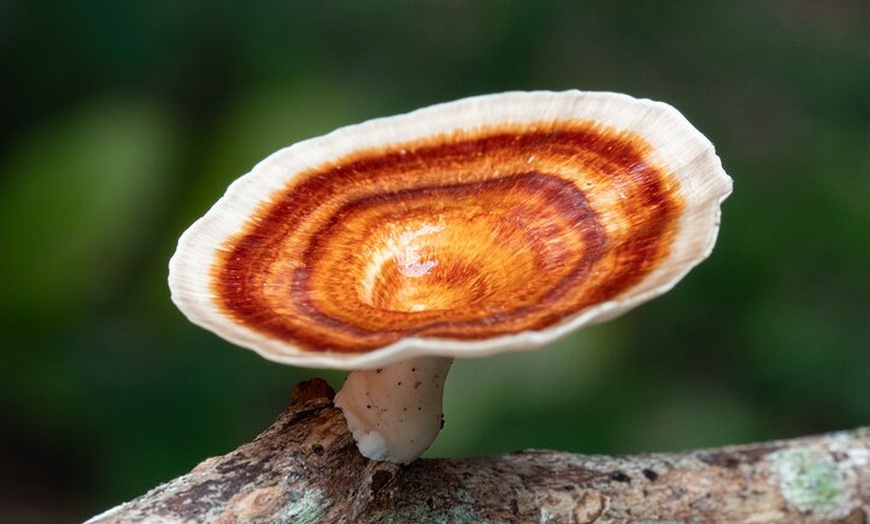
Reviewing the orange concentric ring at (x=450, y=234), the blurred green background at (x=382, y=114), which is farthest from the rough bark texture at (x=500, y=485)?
the blurred green background at (x=382, y=114)

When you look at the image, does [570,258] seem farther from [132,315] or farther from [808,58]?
[808,58]

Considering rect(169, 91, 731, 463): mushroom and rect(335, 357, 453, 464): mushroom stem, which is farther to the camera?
rect(335, 357, 453, 464): mushroom stem

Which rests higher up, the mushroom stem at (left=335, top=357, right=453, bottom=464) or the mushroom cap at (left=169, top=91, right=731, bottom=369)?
the mushroom cap at (left=169, top=91, right=731, bottom=369)

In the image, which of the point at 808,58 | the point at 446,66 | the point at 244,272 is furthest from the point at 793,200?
the point at 244,272

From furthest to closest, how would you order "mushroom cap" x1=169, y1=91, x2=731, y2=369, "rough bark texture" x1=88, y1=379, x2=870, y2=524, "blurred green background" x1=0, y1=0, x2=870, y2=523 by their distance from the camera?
"blurred green background" x1=0, y1=0, x2=870, y2=523
"rough bark texture" x1=88, y1=379, x2=870, y2=524
"mushroom cap" x1=169, y1=91, x2=731, y2=369

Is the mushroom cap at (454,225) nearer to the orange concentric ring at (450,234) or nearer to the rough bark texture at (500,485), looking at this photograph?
the orange concentric ring at (450,234)

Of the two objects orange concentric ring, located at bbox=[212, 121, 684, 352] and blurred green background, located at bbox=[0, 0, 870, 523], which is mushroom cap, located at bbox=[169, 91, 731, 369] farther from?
blurred green background, located at bbox=[0, 0, 870, 523]

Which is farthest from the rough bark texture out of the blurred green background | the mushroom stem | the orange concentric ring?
the blurred green background
